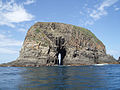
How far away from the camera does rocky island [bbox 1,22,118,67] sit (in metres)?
92.4

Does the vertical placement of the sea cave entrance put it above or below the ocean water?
above

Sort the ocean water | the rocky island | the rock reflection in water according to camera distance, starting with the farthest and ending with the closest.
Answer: the rocky island, the rock reflection in water, the ocean water

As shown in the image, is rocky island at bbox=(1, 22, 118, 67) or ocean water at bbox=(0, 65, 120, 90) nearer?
ocean water at bbox=(0, 65, 120, 90)

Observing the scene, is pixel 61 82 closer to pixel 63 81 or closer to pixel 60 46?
pixel 63 81

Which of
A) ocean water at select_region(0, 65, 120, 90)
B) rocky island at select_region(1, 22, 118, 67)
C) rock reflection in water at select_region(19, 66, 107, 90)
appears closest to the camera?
ocean water at select_region(0, 65, 120, 90)

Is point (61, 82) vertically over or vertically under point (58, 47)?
under

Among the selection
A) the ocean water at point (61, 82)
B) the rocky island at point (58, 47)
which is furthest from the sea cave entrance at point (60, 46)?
the ocean water at point (61, 82)

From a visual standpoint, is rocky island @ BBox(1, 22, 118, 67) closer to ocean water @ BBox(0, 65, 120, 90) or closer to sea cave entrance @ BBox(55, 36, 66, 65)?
sea cave entrance @ BBox(55, 36, 66, 65)

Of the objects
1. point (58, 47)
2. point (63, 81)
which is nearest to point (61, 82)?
point (63, 81)

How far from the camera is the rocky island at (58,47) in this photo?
92438 millimetres

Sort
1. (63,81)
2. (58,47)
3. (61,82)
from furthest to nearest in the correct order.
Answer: (58,47), (63,81), (61,82)

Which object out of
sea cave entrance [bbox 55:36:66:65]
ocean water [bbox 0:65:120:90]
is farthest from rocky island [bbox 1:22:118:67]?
ocean water [bbox 0:65:120:90]

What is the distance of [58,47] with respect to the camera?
105 meters

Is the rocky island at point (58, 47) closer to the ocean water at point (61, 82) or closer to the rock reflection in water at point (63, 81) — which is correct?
the ocean water at point (61, 82)
